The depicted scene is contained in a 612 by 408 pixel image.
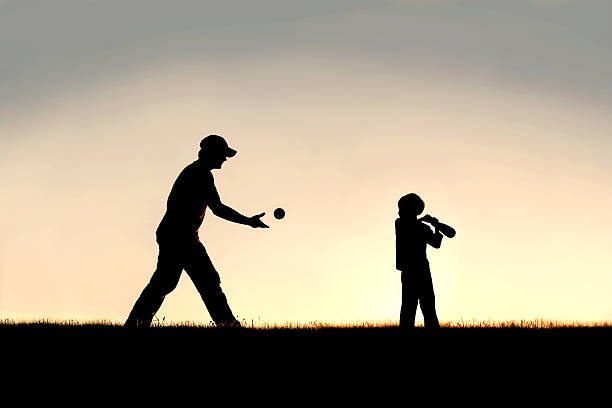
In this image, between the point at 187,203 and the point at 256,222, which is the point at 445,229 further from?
the point at 187,203

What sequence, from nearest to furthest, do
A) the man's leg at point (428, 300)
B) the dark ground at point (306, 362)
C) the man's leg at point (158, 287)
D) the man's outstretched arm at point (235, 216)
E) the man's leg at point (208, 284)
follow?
the dark ground at point (306, 362) → the man's leg at point (428, 300) → the man's leg at point (158, 287) → the man's leg at point (208, 284) → the man's outstretched arm at point (235, 216)

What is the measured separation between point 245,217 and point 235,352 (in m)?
3.75

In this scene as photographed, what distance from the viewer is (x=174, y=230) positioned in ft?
39.6

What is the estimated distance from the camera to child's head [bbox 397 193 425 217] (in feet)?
38.1

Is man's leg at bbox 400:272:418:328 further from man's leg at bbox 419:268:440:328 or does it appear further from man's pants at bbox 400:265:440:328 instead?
man's leg at bbox 419:268:440:328

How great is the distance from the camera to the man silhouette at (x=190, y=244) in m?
12.1

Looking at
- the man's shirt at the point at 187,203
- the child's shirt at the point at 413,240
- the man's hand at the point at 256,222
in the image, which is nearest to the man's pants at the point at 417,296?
the child's shirt at the point at 413,240

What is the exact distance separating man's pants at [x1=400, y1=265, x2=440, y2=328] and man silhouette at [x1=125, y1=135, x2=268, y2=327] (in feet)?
7.95

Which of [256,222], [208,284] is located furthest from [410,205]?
[208,284]

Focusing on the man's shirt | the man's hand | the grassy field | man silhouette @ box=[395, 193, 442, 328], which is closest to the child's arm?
man silhouette @ box=[395, 193, 442, 328]

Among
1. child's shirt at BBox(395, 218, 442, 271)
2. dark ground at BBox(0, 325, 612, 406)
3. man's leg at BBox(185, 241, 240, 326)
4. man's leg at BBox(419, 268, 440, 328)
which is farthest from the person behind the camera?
man's leg at BBox(185, 241, 240, 326)

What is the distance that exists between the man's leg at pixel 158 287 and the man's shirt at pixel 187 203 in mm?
302

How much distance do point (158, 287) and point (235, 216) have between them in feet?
4.97

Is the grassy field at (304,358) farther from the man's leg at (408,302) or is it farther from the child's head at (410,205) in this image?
the child's head at (410,205)
